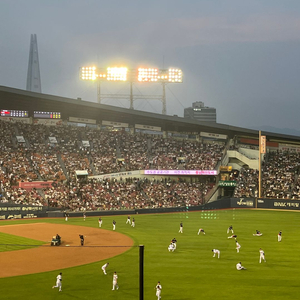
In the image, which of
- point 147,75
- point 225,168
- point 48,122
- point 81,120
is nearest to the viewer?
point 225,168

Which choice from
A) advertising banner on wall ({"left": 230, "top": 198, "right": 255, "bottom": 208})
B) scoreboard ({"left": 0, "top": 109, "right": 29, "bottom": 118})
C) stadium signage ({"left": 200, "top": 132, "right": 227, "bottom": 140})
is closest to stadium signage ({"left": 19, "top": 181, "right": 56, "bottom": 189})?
scoreboard ({"left": 0, "top": 109, "right": 29, "bottom": 118})

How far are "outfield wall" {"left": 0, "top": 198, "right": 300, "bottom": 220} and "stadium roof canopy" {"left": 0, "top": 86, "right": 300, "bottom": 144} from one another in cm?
1373

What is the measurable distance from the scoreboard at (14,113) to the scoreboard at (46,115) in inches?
65.2

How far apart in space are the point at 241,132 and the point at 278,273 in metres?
49.8

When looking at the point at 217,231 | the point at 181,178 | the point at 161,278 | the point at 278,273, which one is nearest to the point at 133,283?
the point at 161,278

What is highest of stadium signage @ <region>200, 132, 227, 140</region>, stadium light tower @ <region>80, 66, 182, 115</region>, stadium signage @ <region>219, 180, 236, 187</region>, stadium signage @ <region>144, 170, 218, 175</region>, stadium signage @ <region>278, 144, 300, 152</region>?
stadium light tower @ <region>80, 66, 182, 115</region>

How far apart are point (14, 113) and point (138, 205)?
28.3 meters

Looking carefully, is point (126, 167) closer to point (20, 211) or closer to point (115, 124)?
point (115, 124)

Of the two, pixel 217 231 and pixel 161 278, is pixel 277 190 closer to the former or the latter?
pixel 217 231

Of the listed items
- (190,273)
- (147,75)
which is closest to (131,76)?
(147,75)

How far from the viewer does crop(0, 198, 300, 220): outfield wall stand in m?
48.8

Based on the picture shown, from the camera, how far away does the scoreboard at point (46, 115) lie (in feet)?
228

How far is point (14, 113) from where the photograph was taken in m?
68.1

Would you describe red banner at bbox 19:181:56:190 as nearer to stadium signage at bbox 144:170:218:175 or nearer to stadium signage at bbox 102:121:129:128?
stadium signage at bbox 144:170:218:175
